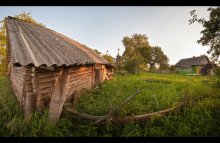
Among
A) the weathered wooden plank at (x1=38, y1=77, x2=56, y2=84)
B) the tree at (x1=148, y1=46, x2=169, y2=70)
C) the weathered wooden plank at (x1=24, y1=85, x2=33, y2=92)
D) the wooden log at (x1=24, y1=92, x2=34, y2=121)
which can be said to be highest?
the tree at (x1=148, y1=46, x2=169, y2=70)

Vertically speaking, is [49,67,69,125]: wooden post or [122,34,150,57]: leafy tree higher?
[122,34,150,57]: leafy tree

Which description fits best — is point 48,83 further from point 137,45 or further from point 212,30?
point 137,45

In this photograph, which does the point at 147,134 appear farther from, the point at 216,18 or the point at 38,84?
the point at 216,18

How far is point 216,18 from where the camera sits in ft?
18.5

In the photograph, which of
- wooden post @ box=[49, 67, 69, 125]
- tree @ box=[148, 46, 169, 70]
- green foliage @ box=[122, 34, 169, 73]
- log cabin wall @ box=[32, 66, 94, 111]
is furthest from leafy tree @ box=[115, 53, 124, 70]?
tree @ box=[148, 46, 169, 70]

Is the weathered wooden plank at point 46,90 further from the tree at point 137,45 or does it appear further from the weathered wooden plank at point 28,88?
the tree at point 137,45

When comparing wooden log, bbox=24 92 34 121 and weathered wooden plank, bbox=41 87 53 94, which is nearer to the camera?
wooden log, bbox=24 92 34 121

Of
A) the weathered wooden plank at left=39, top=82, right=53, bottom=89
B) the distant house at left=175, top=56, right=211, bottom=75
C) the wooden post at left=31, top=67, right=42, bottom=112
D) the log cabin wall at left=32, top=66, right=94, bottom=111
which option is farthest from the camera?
the distant house at left=175, top=56, right=211, bottom=75

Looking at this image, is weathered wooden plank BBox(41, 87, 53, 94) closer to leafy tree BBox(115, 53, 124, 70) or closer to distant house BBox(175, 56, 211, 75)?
leafy tree BBox(115, 53, 124, 70)

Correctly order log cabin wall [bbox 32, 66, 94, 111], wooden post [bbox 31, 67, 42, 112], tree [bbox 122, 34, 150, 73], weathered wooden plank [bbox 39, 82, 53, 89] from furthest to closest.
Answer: tree [bbox 122, 34, 150, 73] < weathered wooden plank [bbox 39, 82, 53, 89] < log cabin wall [bbox 32, 66, 94, 111] < wooden post [bbox 31, 67, 42, 112]

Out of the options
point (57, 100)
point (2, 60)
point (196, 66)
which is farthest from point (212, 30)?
point (196, 66)

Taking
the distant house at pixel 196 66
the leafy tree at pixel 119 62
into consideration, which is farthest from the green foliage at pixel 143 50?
the leafy tree at pixel 119 62
